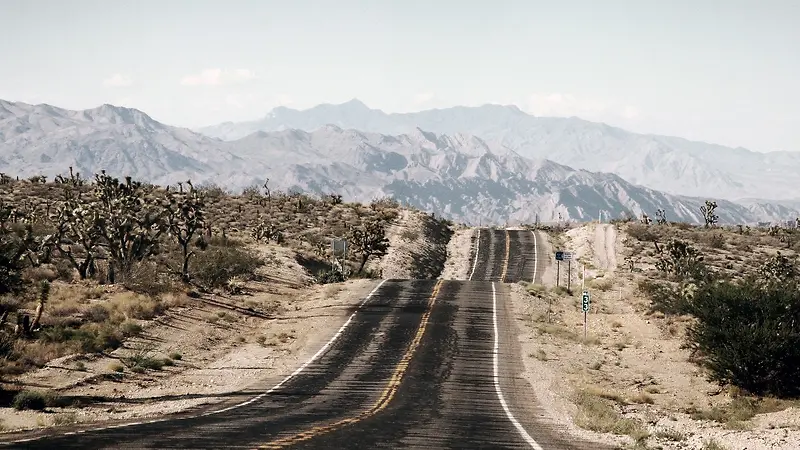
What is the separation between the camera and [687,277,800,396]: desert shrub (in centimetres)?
2961

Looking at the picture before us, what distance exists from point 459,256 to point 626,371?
49.8 meters

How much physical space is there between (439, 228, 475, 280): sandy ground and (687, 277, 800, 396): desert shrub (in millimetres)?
38892

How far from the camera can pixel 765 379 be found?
97.5 ft

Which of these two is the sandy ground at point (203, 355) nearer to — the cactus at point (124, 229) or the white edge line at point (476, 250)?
the cactus at point (124, 229)

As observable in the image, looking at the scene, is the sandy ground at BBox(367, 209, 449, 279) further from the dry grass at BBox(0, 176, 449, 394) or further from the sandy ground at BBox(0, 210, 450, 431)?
the sandy ground at BBox(0, 210, 450, 431)

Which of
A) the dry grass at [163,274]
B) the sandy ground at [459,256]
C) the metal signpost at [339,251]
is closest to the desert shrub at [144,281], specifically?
the dry grass at [163,274]

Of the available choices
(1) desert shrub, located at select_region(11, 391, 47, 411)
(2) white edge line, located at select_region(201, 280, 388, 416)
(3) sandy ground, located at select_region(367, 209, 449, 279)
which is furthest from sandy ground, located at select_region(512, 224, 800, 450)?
(3) sandy ground, located at select_region(367, 209, 449, 279)

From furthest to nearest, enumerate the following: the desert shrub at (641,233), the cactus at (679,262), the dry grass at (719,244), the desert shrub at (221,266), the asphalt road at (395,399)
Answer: the desert shrub at (641,233)
the dry grass at (719,244)
the cactus at (679,262)
the desert shrub at (221,266)
the asphalt road at (395,399)

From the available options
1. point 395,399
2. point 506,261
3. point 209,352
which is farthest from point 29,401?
point 506,261

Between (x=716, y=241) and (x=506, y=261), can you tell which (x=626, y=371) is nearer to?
(x=506, y=261)

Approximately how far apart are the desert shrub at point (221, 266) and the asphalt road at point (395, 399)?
31.7 feet

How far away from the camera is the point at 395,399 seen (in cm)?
2716

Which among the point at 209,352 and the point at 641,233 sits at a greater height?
the point at 641,233

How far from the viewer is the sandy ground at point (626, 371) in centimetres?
2244
